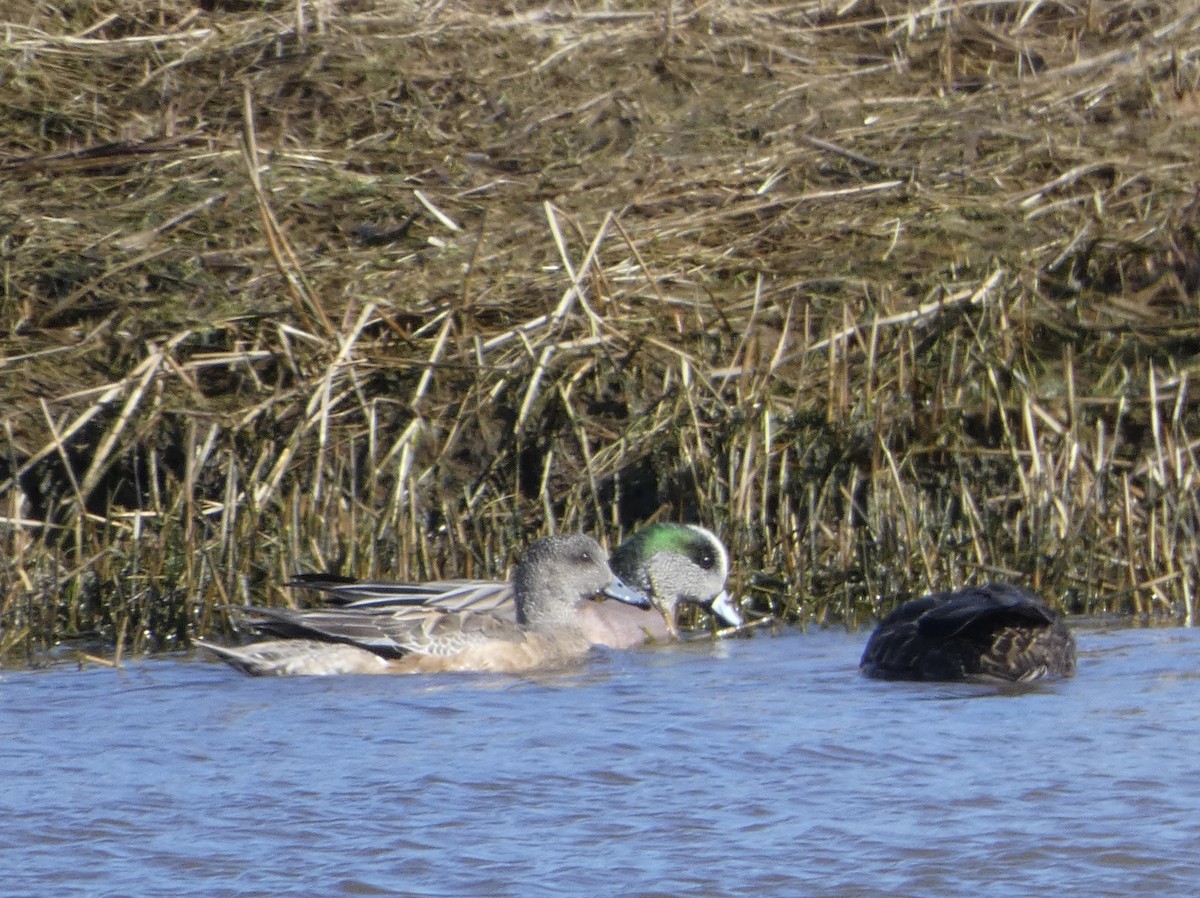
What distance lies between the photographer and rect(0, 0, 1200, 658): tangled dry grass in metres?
6.80

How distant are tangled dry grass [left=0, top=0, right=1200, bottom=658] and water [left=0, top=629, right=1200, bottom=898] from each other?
1.04 meters

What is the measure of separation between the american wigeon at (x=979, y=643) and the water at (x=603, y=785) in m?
0.11

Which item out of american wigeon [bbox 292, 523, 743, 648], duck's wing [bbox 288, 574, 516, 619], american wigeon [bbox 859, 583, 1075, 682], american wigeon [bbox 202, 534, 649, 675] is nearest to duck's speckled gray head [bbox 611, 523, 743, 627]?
american wigeon [bbox 292, 523, 743, 648]

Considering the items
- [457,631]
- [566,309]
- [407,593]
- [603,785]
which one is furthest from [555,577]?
[603,785]

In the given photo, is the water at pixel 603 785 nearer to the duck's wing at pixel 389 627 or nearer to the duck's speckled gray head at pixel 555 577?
the duck's wing at pixel 389 627

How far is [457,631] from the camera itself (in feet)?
20.1

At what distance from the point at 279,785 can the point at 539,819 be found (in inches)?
23.6

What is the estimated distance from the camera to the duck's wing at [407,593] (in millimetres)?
5961

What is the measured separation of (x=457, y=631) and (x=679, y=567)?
2.79 ft

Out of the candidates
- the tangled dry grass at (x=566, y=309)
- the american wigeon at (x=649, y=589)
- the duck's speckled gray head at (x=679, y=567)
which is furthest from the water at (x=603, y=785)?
the tangled dry grass at (x=566, y=309)

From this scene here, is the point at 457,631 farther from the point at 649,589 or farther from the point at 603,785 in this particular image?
the point at 603,785

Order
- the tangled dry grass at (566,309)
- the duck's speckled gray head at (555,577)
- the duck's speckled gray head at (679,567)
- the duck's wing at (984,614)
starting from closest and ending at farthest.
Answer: the duck's wing at (984,614) < the duck's speckled gray head at (555,577) < the duck's speckled gray head at (679,567) < the tangled dry grass at (566,309)

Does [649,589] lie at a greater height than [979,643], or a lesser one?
greater

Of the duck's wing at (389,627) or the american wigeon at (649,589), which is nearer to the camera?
the duck's wing at (389,627)
